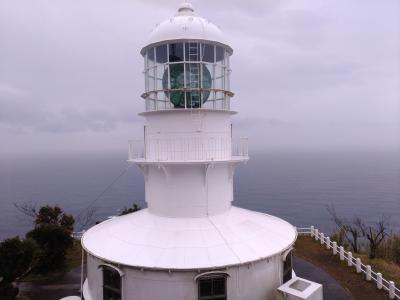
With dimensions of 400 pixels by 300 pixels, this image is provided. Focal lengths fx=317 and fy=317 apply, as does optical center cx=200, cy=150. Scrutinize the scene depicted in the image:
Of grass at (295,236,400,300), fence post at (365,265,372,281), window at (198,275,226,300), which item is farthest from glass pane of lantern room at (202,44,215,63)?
fence post at (365,265,372,281)

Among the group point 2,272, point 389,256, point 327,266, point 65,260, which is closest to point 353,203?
point 389,256

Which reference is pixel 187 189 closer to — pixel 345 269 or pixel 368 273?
pixel 368 273

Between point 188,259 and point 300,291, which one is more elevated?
point 188,259

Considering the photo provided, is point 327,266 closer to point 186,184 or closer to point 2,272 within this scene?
point 186,184

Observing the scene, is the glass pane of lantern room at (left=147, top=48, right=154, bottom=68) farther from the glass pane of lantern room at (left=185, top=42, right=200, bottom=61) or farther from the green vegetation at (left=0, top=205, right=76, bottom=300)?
the green vegetation at (left=0, top=205, right=76, bottom=300)

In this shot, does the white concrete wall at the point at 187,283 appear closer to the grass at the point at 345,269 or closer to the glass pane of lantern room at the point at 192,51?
the grass at the point at 345,269

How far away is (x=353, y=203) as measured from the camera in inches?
2248

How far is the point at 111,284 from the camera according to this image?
9164 mm

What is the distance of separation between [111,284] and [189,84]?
21.0ft

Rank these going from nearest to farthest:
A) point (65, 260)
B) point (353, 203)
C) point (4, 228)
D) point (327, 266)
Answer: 1. point (327, 266)
2. point (65, 260)
3. point (4, 228)
4. point (353, 203)

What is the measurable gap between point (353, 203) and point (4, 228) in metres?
56.8

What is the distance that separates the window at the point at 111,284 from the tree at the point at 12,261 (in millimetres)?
4021

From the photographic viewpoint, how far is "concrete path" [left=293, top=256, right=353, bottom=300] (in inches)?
484

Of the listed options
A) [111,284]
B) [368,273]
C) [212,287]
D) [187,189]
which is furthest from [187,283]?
[368,273]
